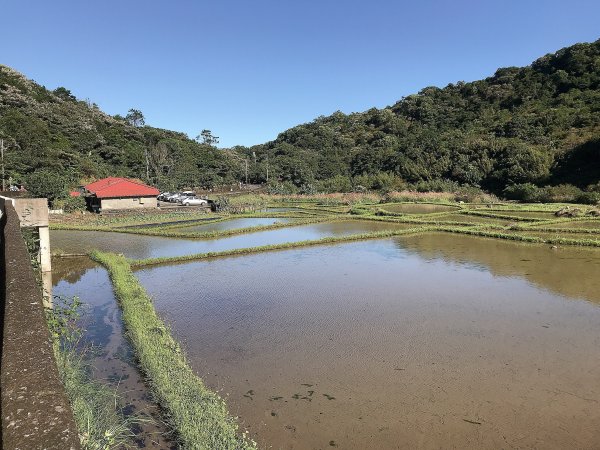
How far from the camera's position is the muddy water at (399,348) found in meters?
5.57

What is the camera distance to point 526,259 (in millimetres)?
15773

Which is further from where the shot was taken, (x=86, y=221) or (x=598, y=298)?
(x=86, y=221)

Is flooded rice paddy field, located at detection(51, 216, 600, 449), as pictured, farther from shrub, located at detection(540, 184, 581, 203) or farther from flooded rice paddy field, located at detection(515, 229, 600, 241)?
shrub, located at detection(540, 184, 581, 203)

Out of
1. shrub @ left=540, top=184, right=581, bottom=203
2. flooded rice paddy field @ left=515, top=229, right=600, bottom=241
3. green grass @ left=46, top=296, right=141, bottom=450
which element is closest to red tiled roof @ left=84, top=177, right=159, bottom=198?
flooded rice paddy field @ left=515, top=229, right=600, bottom=241

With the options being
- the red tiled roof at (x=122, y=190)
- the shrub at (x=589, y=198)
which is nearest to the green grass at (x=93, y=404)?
the red tiled roof at (x=122, y=190)

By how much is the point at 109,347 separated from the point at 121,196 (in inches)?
1091

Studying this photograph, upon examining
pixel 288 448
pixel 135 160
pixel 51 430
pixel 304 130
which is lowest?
pixel 288 448

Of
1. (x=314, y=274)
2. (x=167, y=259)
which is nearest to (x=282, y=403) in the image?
(x=314, y=274)

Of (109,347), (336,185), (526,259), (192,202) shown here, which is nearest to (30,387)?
(109,347)

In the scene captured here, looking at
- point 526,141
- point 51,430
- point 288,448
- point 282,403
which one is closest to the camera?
point 51,430

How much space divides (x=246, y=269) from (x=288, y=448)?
1027 cm

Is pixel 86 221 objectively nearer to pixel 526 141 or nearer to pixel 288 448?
pixel 288 448

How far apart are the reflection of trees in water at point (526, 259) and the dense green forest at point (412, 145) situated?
75.8 feet

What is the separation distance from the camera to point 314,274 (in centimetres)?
1432
